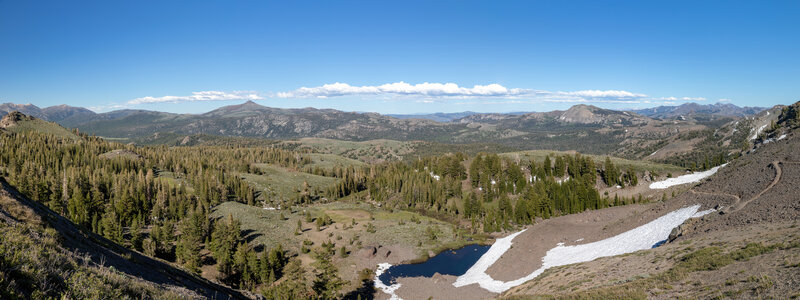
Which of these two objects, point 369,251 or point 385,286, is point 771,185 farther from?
point 369,251

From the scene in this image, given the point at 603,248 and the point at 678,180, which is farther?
the point at 678,180

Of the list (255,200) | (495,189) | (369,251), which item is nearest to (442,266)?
(369,251)

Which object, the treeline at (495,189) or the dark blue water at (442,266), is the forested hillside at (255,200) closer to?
the treeline at (495,189)

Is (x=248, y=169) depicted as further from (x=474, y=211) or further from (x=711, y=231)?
(x=711, y=231)

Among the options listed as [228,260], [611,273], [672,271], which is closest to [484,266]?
[611,273]

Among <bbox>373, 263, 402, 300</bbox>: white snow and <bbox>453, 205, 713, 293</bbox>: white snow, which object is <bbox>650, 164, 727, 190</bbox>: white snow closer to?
<bbox>453, 205, 713, 293</bbox>: white snow

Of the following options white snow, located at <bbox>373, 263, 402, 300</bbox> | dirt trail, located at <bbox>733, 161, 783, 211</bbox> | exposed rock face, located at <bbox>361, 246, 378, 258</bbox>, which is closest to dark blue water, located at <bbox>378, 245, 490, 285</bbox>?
white snow, located at <bbox>373, 263, 402, 300</bbox>
